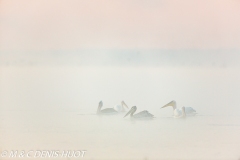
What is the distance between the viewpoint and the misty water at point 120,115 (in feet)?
4.36

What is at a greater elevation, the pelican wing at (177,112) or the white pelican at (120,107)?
the white pelican at (120,107)

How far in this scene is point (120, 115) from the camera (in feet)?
4.41

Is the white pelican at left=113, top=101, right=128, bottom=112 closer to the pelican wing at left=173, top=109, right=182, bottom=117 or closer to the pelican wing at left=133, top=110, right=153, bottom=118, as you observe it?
the pelican wing at left=133, top=110, right=153, bottom=118

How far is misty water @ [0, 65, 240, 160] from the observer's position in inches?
52.3

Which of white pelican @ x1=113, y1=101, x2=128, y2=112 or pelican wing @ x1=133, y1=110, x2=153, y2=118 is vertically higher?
white pelican @ x1=113, y1=101, x2=128, y2=112

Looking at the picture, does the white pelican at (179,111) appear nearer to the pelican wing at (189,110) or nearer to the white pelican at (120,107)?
the pelican wing at (189,110)

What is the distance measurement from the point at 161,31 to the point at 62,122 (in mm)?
729

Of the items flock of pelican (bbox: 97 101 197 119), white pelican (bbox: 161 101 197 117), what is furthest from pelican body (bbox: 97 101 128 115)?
white pelican (bbox: 161 101 197 117)

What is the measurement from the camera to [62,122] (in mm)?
1339

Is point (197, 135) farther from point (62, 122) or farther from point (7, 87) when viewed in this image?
point (7, 87)

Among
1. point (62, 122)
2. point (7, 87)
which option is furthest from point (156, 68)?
point (7, 87)

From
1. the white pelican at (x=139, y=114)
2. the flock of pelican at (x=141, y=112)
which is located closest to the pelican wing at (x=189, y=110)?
the flock of pelican at (x=141, y=112)

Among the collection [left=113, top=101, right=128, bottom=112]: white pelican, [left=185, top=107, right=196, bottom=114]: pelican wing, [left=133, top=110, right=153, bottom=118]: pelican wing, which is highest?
[left=113, top=101, right=128, bottom=112]: white pelican

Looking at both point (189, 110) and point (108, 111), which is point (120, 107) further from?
point (189, 110)
